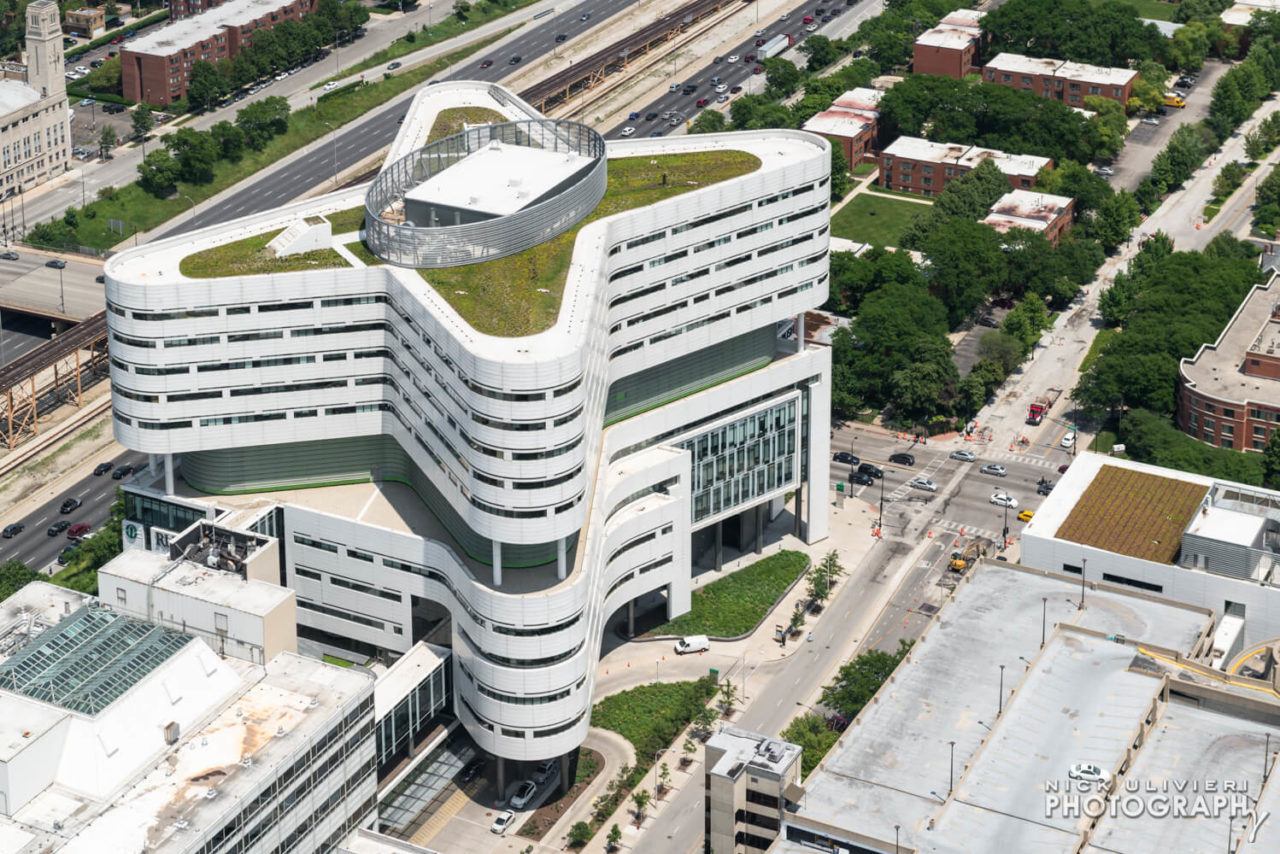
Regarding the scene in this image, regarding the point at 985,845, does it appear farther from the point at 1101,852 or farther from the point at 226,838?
the point at 226,838

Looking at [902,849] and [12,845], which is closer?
[12,845]

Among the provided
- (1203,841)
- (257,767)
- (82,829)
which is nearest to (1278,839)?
(1203,841)

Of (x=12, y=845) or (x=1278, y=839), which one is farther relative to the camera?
(x=1278, y=839)

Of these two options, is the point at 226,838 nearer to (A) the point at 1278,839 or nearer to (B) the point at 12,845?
(B) the point at 12,845

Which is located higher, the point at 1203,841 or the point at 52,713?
the point at 52,713

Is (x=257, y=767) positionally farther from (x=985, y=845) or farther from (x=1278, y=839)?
(x=1278, y=839)

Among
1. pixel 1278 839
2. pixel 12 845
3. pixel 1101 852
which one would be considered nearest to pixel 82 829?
pixel 12 845

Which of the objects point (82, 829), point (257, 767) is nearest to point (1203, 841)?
point (257, 767)

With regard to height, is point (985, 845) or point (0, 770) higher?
point (0, 770)
